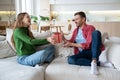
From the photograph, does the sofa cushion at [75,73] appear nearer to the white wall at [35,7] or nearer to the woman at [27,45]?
the woman at [27,45]

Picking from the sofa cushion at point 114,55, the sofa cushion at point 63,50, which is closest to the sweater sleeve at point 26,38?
the sofa cushion at point 63,50

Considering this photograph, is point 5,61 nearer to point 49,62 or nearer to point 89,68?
point 49,62

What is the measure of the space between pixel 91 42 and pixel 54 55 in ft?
2.19

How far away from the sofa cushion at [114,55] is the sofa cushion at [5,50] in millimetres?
1470

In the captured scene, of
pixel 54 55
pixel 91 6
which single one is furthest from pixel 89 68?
A: pixel 91 6

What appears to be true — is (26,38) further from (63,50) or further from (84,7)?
(84,7)

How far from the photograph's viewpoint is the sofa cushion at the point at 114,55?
251cm

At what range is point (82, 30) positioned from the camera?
2.96 meters

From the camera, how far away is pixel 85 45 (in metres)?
2.82

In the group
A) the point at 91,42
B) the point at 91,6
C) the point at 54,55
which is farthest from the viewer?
the point at 91,6

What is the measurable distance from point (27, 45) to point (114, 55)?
1150mm

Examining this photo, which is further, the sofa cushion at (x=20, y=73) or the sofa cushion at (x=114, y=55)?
the sofa cushion at (x=114, y=55)

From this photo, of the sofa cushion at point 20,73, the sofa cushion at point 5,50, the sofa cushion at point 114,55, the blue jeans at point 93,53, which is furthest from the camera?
the sofa cushion at point 5,50

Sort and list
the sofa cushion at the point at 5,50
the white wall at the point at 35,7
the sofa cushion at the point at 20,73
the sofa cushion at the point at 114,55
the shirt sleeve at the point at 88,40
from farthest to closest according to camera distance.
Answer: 1. the white wall at the point at 35,7
2. the sofa cushion at the point at 5,50
3. the shirt sleeve at the point at 88,40
4. the sofa cushion at the point at 114,55
5. the sofa cushion at the point at 20,73
